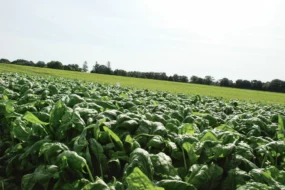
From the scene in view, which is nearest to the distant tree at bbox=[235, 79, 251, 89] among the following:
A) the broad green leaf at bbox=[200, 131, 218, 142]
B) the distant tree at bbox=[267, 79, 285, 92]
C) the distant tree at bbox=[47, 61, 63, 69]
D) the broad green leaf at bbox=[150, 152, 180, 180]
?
the distant tree at bbox=[267, 79, 285, 92]

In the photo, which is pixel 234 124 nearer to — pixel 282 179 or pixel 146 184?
pixel 282 179

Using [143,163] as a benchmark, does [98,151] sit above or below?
below

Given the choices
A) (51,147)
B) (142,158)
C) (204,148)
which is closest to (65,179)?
(51,147)

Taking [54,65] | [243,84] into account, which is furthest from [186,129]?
[54,65]

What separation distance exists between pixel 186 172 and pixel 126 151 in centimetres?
70

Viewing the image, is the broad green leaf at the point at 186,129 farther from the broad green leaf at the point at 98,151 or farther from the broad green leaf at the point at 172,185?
the broad green leaf at the point at 172,185

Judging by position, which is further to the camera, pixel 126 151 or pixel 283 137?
pixel 283 137

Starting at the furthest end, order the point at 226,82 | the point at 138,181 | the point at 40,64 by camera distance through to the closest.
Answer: the point at 40,64 < the point at 226,82 < the point at 138,181

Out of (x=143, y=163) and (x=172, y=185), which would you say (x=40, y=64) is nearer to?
(x=143, y=163)

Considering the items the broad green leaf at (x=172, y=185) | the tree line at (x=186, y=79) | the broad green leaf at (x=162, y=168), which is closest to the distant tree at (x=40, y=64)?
the tree line at (x=186, y=79)

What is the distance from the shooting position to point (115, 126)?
3305mm

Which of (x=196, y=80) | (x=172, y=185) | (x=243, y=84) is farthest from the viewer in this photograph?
(x=196, y=80)

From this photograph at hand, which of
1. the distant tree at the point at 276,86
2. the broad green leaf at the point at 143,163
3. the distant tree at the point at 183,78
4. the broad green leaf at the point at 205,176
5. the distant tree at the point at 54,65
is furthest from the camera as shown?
the distant tree at the point at 54,65

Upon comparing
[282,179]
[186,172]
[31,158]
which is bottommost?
[31,158]
